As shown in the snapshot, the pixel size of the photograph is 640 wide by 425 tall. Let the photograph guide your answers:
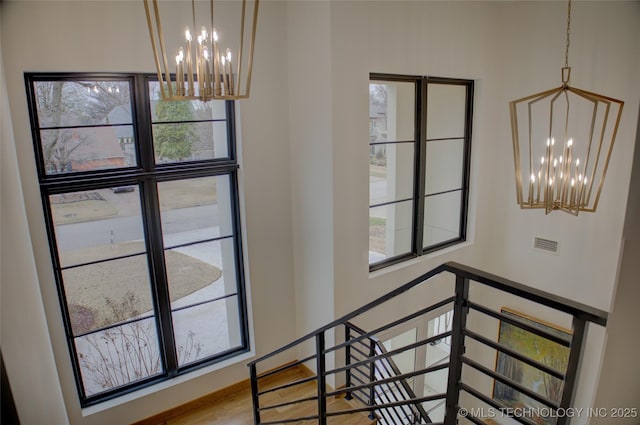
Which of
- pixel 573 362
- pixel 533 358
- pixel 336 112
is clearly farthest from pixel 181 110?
pixel 533 358

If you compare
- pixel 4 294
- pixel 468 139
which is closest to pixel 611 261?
pixel 468 139

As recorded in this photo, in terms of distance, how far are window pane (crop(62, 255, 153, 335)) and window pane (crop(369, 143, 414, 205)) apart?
244cm

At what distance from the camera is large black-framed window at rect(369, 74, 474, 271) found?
14.3 ft

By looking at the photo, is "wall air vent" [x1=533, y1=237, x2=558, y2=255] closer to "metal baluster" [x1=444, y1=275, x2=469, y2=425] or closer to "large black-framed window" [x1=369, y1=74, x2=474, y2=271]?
"large black-framed window" [x1=369, y1=74, x2=474, y2=271]

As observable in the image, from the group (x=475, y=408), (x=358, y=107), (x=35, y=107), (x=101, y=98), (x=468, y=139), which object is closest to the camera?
(x=35, y=107)

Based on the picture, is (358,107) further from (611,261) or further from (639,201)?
(639,201)

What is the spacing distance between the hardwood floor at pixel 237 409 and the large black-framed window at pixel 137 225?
36 centimetres

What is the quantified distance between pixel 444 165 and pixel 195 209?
300 cm

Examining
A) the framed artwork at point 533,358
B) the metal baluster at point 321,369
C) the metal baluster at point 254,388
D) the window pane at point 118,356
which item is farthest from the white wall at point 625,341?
the framed artwork at point 533,358

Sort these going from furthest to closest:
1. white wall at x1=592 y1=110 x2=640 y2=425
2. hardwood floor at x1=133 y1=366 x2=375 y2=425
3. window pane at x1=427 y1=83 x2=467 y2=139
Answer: window pane at x1=427 y1=83 x2=467 y2=139 < hardwood floor at x1=133 y1=366 x2=375 y2=425 < white wall at x1=592 y1=110 x2=640 y2=425

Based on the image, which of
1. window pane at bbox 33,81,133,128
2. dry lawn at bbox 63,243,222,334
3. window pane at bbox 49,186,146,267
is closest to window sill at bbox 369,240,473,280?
dry lawn at bbox 63,243,222,334

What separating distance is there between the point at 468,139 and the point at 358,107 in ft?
6.31

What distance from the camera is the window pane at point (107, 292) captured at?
3.57 m

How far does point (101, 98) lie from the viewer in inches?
135
